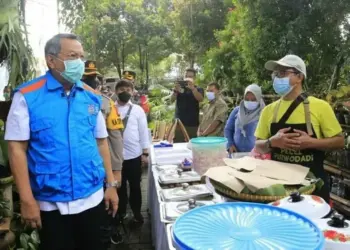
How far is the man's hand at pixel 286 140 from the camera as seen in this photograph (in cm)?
174

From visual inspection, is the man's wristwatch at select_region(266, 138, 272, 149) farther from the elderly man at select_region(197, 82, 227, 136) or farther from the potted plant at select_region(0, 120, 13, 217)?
the elderly man at select_region(197, 82, 227, 136)

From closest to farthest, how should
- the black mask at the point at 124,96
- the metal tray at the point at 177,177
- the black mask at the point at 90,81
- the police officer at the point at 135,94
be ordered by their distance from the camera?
the metal tray at the point at 177,177 < the black mask at the point at 90,81 < the black mask at the point at 124,96 < the police officer at the point at 135,94

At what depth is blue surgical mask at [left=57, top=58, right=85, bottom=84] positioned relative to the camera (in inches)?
65.6

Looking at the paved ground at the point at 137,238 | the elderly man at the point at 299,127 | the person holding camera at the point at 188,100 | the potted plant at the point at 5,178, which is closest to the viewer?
the elderly man at the point at 299,127

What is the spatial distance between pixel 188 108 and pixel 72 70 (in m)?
3.56

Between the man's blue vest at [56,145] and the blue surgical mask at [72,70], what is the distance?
2.4 inches

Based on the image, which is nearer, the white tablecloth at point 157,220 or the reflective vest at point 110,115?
the white tablecloth at point 157,220

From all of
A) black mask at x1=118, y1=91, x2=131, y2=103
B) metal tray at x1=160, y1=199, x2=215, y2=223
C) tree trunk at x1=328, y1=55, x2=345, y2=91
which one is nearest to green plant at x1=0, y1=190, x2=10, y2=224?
metal tray at x1=160, y1=199, x2=215, y2=223

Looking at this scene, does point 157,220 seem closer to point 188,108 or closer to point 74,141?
point 74,141

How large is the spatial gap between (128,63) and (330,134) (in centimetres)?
1562

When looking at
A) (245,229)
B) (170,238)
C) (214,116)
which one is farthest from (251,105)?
(245,229)

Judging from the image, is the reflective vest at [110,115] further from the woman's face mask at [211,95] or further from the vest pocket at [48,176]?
the woman's face mask at [211,95]

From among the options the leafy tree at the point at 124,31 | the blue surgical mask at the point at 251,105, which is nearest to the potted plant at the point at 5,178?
the blue surgical mask at the point at 251,105

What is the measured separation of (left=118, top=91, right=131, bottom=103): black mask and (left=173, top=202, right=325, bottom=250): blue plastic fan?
234 centimetres
